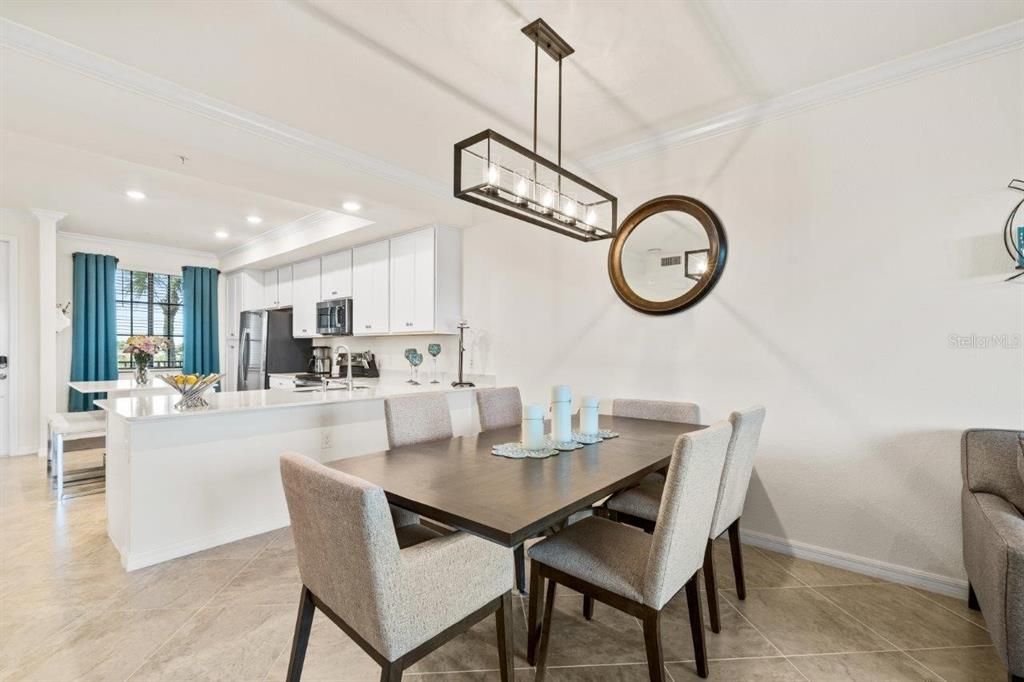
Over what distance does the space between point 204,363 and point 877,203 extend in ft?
25.1

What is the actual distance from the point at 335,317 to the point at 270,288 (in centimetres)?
194

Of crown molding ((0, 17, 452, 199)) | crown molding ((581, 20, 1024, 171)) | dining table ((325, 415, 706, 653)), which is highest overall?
crown molding ((581, 20, 1024, 171))

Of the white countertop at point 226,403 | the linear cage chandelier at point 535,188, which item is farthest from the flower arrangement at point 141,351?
the linear cage chandelier at point 535,188

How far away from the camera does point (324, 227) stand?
478 centimetres

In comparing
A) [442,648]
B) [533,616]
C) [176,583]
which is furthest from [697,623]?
[176,583]

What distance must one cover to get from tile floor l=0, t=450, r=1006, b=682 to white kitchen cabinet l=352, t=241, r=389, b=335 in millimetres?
2587

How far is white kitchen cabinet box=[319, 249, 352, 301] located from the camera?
16.9 feet

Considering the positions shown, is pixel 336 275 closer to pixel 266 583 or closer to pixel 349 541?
pixel 266 583

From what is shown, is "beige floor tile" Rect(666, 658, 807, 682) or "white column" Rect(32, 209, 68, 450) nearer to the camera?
"beige floor tile" Rect(666, 658, 807, 682)

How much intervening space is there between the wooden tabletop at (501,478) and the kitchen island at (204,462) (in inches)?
50.0

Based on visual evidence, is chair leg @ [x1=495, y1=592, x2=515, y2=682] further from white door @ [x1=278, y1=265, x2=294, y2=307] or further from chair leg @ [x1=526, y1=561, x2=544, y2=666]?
white door @ [x1=278, y1=265, x2=294, y2=307]

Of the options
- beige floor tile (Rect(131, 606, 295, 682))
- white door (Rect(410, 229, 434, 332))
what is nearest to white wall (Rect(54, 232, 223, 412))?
white door (Rect(410, 229, 434, 332))

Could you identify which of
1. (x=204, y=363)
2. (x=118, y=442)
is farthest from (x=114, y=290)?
(x=118, y=442)

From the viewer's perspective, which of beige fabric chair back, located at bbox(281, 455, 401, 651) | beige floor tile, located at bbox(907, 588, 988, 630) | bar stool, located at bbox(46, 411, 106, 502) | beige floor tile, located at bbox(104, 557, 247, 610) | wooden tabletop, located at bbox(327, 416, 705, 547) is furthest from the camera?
bar stool, located at bbox(46, 411, 106, 502)
